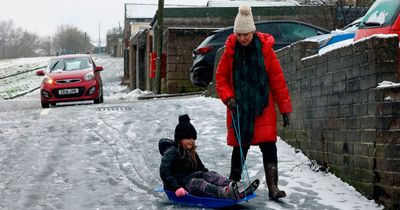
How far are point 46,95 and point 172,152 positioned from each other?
11182 millimetres

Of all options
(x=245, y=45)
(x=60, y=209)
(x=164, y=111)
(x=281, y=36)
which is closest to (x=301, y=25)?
(x=281, y=36)

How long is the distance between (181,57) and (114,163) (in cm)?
1239

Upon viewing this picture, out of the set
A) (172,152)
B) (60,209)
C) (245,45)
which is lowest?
(60,209)

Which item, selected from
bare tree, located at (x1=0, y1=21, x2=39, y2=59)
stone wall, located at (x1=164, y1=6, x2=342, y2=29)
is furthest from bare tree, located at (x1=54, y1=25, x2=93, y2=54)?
stone wall, located at (x1=164, y1=6, x2=342, y2=29)

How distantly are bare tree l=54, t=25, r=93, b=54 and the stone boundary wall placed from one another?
355ft

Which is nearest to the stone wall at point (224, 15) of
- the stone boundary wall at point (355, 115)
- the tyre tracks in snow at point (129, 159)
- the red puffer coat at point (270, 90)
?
the tyre tracks in snow at point (129, 159)

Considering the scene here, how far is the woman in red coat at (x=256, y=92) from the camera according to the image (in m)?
5.72

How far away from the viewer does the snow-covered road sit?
586cm

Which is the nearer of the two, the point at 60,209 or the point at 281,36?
the point at 60,209

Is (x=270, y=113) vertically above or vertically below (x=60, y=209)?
above

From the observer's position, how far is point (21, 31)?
420ft

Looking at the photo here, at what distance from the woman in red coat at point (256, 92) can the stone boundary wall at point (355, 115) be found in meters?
0.79

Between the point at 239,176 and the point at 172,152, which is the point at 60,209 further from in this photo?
the point at 239,176

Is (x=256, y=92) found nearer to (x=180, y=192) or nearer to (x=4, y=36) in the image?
(x=180, y=192)
